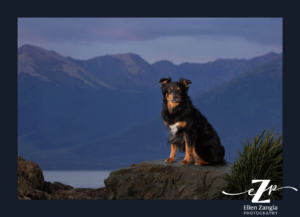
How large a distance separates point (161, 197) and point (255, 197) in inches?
81.5

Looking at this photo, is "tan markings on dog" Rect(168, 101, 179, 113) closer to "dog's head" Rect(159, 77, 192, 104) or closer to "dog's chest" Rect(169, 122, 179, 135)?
"dog's head" Rect(159, 77, 192, 104)

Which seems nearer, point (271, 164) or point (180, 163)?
point (271, 164)

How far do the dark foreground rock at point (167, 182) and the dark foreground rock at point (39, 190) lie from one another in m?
0.80

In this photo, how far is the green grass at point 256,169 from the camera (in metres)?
8.01

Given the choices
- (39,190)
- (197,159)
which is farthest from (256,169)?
(39,190)

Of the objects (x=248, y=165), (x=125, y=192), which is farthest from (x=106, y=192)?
(x=248, y=165)

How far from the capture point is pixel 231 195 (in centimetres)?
809

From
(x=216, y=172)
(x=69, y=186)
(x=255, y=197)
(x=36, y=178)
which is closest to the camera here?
(x=255, y=197)

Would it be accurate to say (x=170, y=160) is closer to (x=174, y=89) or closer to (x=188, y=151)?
(x=188, y=151)

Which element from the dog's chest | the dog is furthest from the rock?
the dog's chest

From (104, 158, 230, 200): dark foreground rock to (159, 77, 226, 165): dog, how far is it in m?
0.30

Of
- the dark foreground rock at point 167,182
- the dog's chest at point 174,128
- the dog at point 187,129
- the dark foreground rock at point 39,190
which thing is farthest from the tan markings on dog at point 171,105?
the dark foreground rock at point 39,190

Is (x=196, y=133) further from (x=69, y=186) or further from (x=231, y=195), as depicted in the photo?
(x=69, y=186)

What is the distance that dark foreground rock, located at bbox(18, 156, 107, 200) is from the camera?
856cm
